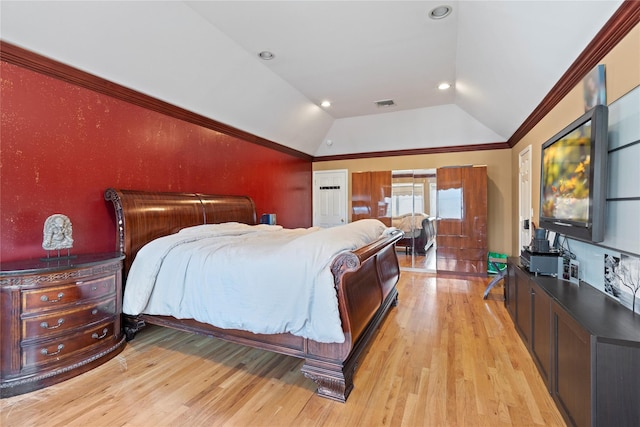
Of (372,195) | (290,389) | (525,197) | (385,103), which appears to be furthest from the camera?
(372,195)

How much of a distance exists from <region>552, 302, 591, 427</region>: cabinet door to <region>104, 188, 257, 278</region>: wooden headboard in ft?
10.9

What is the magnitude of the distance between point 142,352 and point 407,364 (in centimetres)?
224

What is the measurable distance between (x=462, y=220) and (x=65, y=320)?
554 cm

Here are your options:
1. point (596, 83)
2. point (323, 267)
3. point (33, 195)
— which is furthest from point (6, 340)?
point (596, 83)

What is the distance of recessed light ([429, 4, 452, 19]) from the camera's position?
2.68m

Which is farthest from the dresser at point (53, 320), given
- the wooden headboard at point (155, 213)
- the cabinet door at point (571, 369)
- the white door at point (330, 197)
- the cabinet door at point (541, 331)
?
the white door at point (330, 197)

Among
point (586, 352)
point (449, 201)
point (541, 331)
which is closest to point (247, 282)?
point (586, 352)

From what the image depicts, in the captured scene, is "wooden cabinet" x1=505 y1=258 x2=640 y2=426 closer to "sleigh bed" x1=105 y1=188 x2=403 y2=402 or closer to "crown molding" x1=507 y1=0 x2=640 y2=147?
"sleigh bed" x1=105 y1=188 x2=403 y2=402

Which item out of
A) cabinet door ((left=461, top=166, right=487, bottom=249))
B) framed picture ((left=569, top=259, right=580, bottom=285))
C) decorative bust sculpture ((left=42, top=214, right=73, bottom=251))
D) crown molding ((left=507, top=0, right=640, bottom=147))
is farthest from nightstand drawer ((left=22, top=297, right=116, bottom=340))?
cabinet door ((left=461, top=166, right=487, bottom=249))

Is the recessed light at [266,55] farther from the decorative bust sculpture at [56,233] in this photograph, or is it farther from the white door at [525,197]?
the white door at [525,197]

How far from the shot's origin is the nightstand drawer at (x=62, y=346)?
200 cm

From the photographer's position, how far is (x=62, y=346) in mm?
2131

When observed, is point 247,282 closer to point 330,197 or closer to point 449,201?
point 449,201

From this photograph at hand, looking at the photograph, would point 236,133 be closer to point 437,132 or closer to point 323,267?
point 323,267
